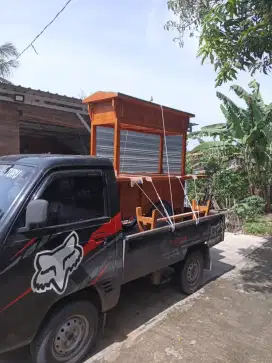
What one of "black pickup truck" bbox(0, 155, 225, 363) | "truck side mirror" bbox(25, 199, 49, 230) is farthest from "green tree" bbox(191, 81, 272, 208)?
"truck side mirror" bbox(25, 199, 49, 230)

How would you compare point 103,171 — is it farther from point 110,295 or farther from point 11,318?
point 11,318

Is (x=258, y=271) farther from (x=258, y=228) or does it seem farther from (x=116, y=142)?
(x=116, y=142)

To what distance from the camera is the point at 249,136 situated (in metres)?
9.81

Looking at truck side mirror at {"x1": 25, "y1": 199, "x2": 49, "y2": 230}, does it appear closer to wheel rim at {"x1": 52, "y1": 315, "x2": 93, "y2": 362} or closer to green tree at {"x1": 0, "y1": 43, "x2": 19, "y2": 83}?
wheel rim at {"x1": 52, "y1": 315, "x2": 93, "y2": 362}

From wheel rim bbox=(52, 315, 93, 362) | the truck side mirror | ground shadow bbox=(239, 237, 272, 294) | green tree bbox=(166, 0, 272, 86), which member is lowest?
ground shadow bbox=(239, 237, 272, 294)

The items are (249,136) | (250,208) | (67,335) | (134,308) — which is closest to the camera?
(67,335)

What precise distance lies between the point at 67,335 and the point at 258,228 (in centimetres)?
747

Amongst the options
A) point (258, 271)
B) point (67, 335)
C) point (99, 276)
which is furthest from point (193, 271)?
point (67, 335)

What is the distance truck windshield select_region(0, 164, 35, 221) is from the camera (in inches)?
103

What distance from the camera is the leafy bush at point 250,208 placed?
9.95 metres

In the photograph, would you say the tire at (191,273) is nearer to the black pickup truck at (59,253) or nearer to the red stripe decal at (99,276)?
the black pickup truck at (59,253)

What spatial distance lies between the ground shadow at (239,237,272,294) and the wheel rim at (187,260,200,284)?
880 mm

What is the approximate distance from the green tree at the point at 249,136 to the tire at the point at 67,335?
8.28 metres

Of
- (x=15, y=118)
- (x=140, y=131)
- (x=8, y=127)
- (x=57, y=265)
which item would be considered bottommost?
(x=57, y=265)
